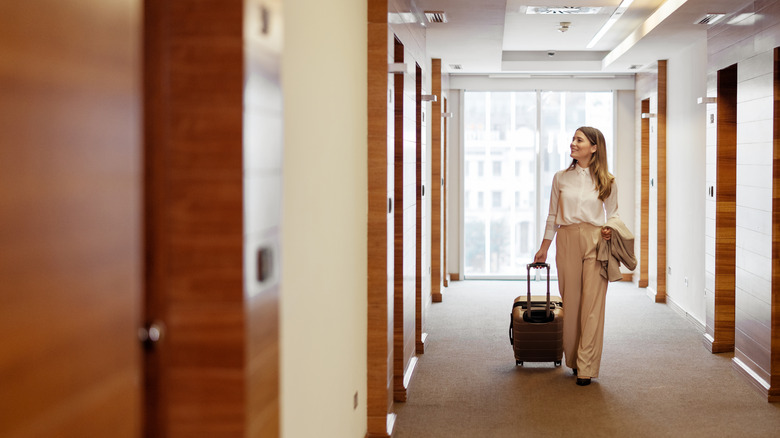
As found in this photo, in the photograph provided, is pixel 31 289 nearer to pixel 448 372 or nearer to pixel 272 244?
pixel 272 244

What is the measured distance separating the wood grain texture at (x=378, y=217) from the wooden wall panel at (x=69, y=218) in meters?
2.69

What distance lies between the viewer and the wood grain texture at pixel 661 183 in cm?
1012

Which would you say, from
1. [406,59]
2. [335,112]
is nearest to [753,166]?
[406,59]

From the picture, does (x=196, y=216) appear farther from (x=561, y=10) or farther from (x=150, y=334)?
(x=561, y=10)

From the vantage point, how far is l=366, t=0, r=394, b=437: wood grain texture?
4.52 metres

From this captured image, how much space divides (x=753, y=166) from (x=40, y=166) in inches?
218

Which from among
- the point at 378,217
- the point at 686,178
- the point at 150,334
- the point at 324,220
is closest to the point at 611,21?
the point at 686,178

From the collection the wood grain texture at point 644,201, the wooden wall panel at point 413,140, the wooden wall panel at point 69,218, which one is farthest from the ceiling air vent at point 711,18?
the wooden wall panel at point 69,218

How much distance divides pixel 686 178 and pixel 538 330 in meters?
3.62

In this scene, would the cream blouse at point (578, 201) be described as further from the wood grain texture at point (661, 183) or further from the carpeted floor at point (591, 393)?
the wood grain texture at point (661, 183)

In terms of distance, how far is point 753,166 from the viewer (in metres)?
6.00

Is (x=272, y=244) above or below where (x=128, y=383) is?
above

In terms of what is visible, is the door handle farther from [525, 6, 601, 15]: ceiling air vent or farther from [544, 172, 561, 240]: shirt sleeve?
[525, 6, 601, 15]: ceiling air vent

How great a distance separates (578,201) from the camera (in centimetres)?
610
